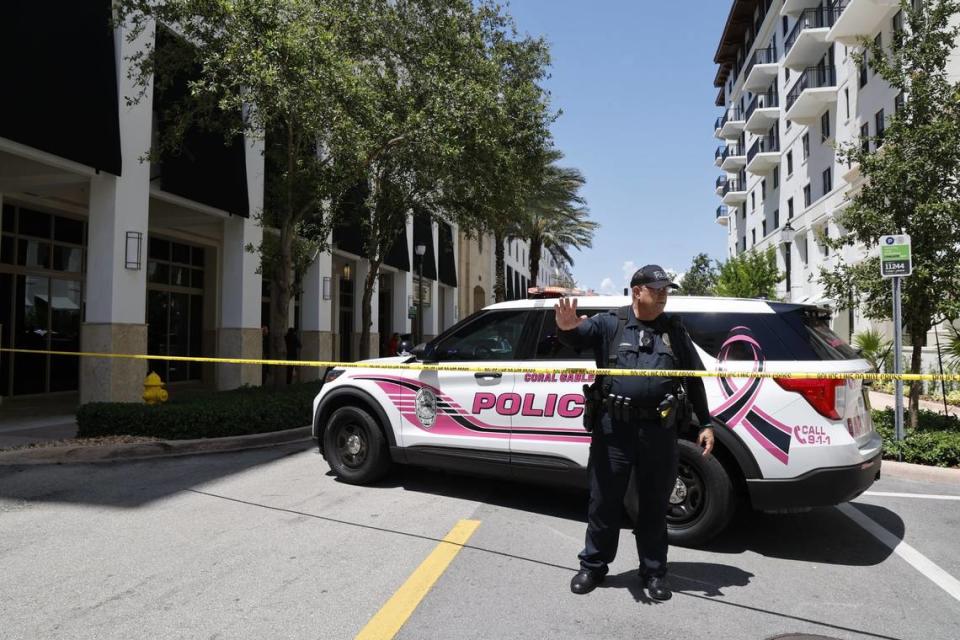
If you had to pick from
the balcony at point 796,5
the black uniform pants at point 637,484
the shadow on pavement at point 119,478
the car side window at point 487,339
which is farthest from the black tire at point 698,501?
the balcony at point 796,5

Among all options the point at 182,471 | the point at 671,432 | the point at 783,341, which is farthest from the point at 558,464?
the point at 182,471

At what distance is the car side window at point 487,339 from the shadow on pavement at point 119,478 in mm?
3015

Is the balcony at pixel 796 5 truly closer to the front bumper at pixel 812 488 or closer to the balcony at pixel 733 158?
the balcony at pixel 733 158

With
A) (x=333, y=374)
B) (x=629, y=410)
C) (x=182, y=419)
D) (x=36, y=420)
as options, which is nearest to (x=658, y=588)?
(x=629, y=410)

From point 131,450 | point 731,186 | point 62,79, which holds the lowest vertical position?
point 131,450

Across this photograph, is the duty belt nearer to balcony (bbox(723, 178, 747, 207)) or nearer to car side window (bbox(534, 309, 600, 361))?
car side window (bbox(534, 309, 600, 361))

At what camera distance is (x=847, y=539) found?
484 cm

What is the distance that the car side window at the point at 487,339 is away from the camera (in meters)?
5.53

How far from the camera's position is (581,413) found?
4.91 m

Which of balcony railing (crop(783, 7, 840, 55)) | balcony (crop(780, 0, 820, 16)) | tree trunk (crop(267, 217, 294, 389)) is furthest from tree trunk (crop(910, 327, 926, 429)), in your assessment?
balcony (crop(780, 0, 820, 16))

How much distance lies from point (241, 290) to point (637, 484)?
12.4 meters

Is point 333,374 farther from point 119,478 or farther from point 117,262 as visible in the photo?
point 117,262

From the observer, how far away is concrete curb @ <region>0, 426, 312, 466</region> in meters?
7.33

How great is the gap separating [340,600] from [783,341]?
3434 mm
